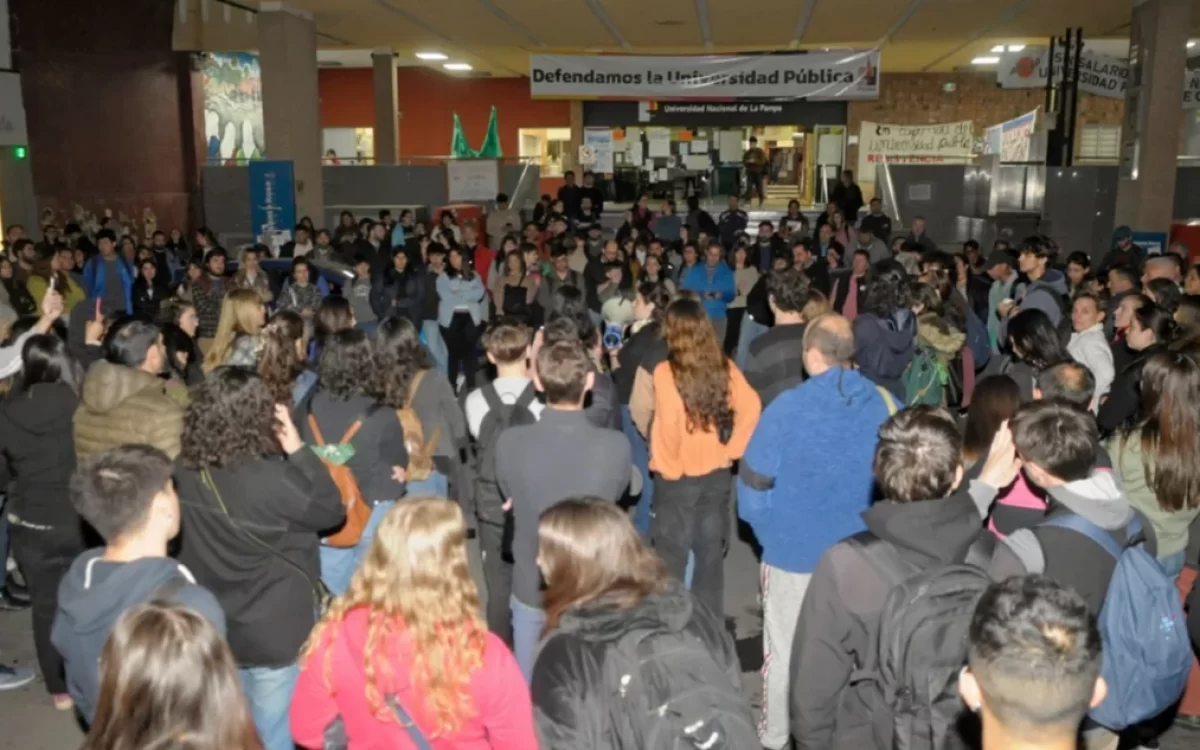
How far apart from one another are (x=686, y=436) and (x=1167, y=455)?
6.30 feet

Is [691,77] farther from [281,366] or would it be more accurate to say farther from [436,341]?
[281,366]

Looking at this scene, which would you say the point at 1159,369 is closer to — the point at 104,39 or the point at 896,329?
the point at 896,329

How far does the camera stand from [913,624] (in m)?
2.48

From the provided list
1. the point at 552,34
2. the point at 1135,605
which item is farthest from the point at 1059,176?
the point at 1135,605

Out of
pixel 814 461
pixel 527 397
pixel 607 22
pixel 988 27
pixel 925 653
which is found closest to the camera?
pixel 925 653

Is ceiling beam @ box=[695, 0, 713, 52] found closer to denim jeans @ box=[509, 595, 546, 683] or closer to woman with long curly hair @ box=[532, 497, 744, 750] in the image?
denim jeans @ box=[509, 595, 546, 683]

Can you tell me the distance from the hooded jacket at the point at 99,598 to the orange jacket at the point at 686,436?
2369mm

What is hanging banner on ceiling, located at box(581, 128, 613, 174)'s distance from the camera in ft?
76.0

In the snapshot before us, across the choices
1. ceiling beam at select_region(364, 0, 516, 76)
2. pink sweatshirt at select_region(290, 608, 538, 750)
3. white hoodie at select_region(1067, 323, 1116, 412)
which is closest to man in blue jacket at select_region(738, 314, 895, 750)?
pink sweatshirt at select_region(290, 608, 538, 750)

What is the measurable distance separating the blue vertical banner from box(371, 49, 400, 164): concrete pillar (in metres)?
8.19

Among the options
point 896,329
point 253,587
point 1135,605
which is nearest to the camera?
point 1135,605

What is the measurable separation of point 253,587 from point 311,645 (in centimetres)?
98

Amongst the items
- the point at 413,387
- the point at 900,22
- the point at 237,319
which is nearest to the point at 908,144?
the point at 900,22

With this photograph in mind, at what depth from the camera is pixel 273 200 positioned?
48.1ft
